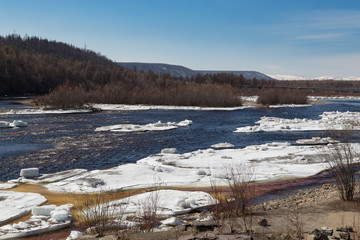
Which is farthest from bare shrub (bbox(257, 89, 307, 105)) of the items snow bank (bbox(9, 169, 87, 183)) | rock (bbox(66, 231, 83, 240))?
rock (bbox(66, 231, 83, 240))

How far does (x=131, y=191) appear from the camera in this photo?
10.2 m

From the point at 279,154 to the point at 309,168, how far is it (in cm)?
244

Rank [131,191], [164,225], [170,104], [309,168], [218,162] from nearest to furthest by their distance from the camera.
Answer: [164,225] → [131,191] → [309,168] → [218,162] → [170,104]

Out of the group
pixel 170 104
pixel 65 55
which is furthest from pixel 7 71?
pixel 65 55

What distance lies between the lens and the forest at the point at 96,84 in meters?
47.9

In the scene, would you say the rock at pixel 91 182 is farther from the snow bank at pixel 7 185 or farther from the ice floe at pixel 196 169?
the snow bank at pixel 7 185

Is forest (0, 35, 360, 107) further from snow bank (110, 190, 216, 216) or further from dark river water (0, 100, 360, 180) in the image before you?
snow bank (110, 190, 216, 216)

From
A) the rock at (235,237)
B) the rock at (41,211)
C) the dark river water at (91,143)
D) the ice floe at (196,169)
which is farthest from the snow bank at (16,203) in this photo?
the rock at (235,237)

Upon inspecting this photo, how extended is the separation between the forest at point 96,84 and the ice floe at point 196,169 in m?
29.9

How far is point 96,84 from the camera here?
341 ft

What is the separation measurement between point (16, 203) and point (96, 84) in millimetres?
97870

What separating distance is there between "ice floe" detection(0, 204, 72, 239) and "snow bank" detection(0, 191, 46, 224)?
1.66ft

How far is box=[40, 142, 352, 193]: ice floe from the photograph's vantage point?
427 inches

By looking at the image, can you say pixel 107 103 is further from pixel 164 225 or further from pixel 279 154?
pixel 164 225
